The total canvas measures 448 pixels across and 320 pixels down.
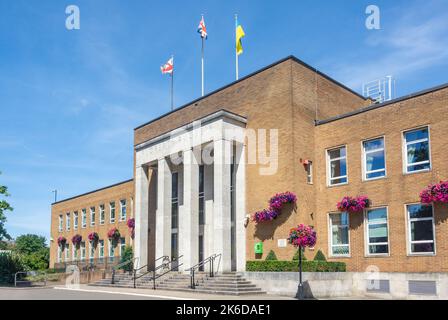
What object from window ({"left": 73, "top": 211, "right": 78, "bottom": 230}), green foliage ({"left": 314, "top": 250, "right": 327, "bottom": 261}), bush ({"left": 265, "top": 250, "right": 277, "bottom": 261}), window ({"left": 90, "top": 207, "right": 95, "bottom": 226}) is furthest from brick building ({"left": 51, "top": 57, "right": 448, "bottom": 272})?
window ({"left": 73, "top": 211, "right": 78, "bottom": 230})

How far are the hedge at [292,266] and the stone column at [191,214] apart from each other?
3.86 m

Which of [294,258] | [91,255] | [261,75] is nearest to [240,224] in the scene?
[294,258]

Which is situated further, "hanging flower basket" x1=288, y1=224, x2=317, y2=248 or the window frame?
the window frame

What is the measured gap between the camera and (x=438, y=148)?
20078mm

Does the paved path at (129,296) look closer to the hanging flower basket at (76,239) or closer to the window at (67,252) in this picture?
the hanging flower basket at (76,239)

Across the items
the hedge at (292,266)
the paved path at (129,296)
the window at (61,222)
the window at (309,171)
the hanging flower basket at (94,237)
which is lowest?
the paved path at (129,296)

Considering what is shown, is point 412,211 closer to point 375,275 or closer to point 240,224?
point 375,275

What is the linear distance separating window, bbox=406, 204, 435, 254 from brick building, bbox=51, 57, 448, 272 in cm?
4

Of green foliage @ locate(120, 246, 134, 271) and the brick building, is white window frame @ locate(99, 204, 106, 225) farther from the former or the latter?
the brick building

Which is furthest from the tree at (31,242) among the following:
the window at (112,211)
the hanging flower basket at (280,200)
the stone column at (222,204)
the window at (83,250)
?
the hanging flower basket at (280,200)

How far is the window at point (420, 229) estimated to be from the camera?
20.0 metres

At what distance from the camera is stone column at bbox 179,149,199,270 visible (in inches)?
1015

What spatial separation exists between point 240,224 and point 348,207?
5.51m

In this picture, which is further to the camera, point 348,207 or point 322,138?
point 322,138
